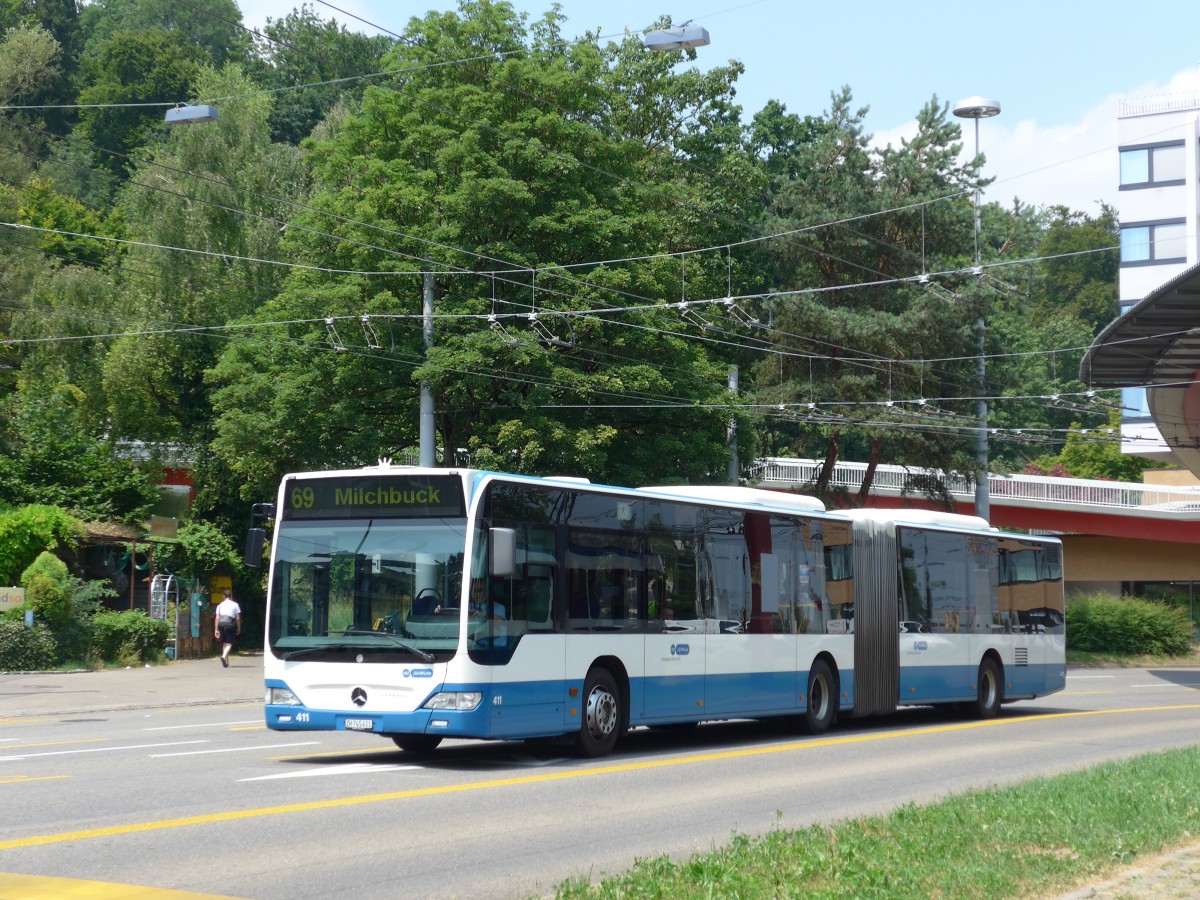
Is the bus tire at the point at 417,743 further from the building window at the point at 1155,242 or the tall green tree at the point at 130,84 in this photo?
the building window at the point at 1155,242

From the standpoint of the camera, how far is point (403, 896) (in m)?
8.41

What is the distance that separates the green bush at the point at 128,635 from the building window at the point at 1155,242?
202 ft

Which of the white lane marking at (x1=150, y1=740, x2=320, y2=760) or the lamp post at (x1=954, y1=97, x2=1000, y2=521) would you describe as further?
the lamp post at (x1=954, y1=97, x2=1000, y2=521)

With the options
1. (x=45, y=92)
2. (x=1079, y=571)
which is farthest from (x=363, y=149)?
(x=45, y=92)

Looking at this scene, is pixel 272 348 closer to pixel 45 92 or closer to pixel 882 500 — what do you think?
pixel 882 500

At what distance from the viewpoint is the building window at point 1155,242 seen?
3152 inches

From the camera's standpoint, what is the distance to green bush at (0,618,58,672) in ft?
98.0

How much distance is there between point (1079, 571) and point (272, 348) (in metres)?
42.1

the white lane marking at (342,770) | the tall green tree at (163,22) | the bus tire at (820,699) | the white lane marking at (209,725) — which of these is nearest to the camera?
the white lane marking at (342,770)

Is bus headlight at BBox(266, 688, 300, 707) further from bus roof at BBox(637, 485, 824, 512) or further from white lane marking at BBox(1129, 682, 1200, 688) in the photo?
white lane marking at BBox(1129, 682, 1200, 688)

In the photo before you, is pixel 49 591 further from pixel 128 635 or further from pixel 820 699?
pixel 820 699

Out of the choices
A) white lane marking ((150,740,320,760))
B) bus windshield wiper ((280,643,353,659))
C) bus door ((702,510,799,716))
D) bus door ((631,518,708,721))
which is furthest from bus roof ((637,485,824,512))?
white lane marking ((150,740,320,760))

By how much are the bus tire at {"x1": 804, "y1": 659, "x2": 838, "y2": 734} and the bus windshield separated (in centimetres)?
738

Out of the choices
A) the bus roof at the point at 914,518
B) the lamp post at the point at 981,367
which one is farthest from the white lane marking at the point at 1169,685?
the bus roof at the point at 914,518
